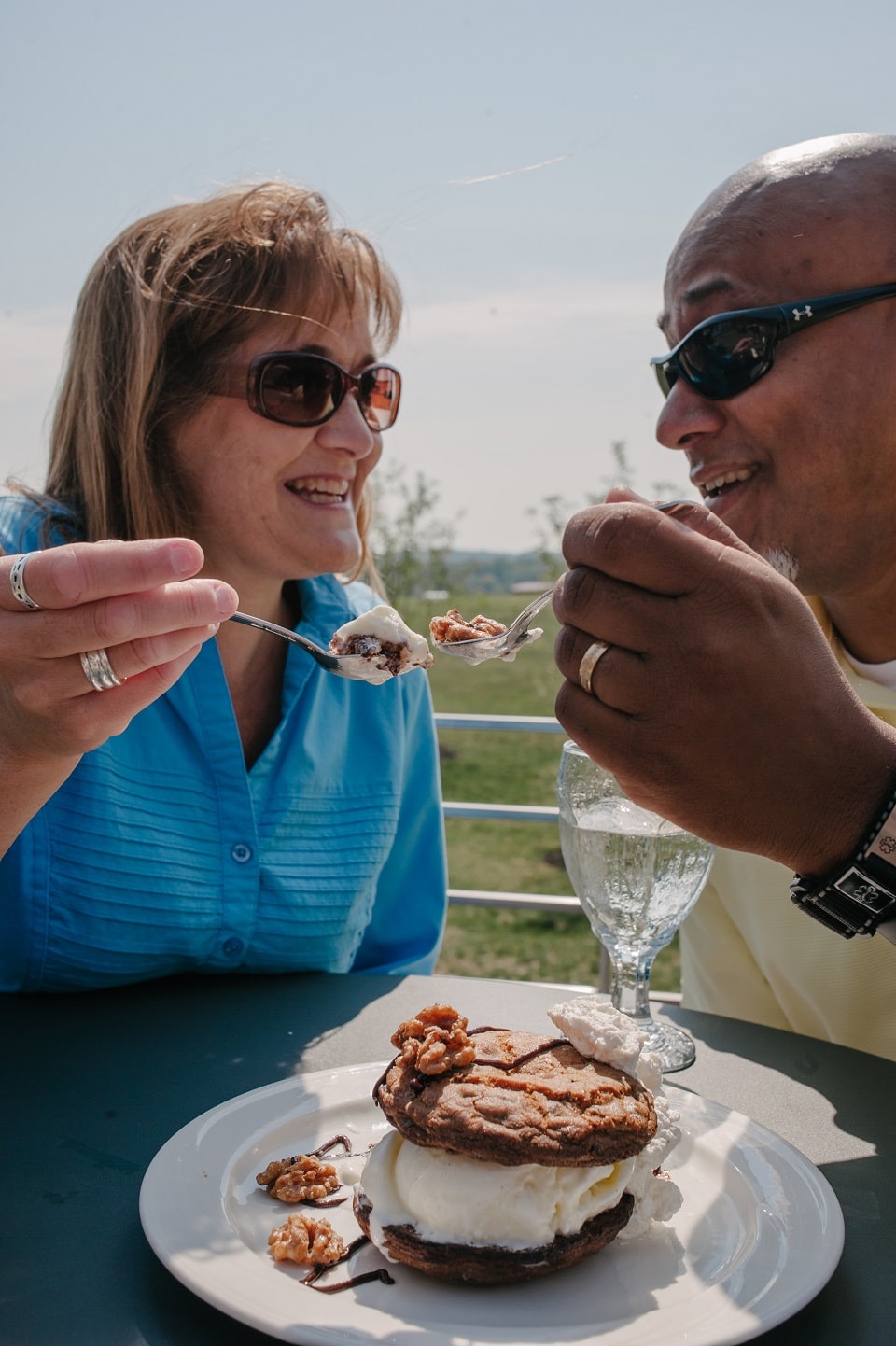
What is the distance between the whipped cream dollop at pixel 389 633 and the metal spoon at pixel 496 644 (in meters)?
0.05

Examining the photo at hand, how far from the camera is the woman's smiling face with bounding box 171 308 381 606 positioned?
2607mm

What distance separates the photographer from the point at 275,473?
2.63 meters

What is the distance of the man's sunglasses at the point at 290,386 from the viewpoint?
8.43 feet

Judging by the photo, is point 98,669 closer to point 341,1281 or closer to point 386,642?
point 386,642

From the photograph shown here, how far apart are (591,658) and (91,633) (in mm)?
649

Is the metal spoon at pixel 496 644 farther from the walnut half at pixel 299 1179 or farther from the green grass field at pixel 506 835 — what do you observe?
the green grass field at pixel 506 835

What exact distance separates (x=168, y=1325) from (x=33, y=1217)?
0.29 meters

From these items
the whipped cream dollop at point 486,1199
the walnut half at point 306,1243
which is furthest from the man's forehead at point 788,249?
the walnut half at point 306,1243

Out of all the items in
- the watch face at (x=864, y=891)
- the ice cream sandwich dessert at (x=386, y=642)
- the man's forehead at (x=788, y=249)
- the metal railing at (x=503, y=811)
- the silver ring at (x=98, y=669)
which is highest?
the man's forehead at (x=788, y=249)

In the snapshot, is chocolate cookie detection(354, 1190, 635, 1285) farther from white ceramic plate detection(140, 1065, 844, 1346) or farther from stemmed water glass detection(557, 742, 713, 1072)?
stemmed water glass detection(557, 742, 713, 1072)

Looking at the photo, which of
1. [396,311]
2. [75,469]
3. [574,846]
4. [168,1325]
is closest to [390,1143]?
[168,1325]

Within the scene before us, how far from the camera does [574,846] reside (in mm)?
1911

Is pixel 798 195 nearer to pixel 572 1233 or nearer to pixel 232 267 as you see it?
pixel 232 267

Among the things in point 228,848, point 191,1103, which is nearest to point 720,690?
point 191,1103
